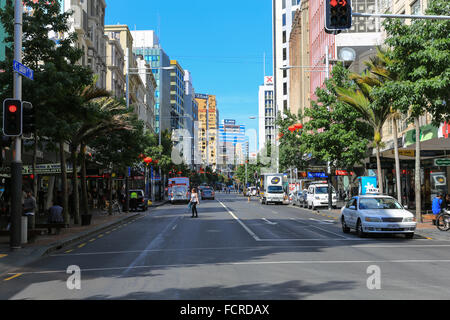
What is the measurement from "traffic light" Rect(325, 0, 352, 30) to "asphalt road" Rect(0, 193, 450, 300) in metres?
5.62

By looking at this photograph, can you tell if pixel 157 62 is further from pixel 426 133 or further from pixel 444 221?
pixel 444 221

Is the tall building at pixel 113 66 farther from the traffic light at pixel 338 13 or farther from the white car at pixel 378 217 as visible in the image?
the traffic light at pixel 338 13

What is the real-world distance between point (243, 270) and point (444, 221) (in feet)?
42.0

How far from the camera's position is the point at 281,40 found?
123 metres

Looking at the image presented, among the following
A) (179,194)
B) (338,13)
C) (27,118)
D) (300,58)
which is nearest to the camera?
Answer: (338,13)

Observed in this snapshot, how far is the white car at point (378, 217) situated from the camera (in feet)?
59.7

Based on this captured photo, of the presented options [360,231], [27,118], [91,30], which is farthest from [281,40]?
[27,118]

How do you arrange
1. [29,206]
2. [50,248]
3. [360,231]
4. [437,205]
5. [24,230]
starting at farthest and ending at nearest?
[437,205] → [29,206] → [360,231] → [24,230] → [50,248]

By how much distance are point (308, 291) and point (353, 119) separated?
2591cm

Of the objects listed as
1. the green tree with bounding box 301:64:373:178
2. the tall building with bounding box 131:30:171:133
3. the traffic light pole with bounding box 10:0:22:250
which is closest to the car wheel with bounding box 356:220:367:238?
the traffic light pole with bounding box 10:0:22:250

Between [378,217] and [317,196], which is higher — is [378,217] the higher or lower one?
the lower one

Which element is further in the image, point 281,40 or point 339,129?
point 281,40
